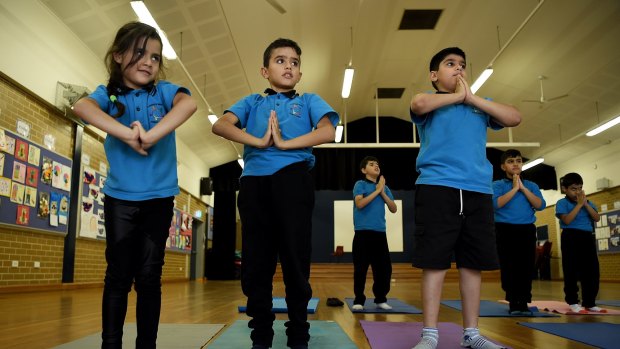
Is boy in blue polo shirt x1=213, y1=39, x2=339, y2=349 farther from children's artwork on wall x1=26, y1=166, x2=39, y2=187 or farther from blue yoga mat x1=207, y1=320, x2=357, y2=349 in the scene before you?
children's artwork on wall x1=26, y1=166, x2=39, y2=187

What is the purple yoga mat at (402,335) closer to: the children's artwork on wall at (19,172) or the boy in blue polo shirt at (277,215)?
the boy in blue polo shirt at (277,215)

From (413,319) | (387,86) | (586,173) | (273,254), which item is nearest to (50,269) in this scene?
(413,319)

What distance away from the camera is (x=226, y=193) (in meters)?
→ 13.7

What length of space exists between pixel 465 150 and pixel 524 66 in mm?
7984

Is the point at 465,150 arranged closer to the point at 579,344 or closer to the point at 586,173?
the point at 579,344

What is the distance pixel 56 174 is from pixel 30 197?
563 mm

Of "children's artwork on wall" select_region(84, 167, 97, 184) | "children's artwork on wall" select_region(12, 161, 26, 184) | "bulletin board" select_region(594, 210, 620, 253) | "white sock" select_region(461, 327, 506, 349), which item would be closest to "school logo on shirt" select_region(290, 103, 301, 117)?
"white sock" select_region(461, 327, 506, 349)

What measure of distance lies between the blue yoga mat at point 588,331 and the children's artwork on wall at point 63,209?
5.22 meters

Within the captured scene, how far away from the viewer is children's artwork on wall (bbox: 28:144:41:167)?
525 centimetres

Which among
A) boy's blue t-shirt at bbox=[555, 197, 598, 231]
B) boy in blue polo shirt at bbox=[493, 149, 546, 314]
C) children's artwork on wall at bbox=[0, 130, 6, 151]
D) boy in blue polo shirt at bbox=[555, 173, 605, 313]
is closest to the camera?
boy in blue polo shirt at bbox=[493, 149, 546, 314]

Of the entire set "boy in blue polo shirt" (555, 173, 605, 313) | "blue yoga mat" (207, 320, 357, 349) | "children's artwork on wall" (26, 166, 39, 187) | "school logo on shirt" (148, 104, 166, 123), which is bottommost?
"blue yoga mat" (207, 320, 357, 349)

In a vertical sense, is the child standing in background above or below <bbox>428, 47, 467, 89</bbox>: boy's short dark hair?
below

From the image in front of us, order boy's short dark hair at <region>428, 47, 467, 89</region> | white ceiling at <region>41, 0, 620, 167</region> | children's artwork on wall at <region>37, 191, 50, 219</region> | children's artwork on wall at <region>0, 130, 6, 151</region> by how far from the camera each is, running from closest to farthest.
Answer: boy's short dark hair at <region>428, 47, 467, 89</region> → children's artwork on wall at <region>0, 130, 6, 151</region> → children's artwork on wall at <region>37, 191, 50, 219</region> → white ceiling at <region>41, 0, 620, 167</region>

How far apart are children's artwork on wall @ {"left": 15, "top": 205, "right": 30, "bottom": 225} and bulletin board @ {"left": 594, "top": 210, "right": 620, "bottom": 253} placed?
10.4 metres
